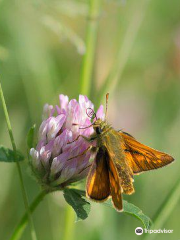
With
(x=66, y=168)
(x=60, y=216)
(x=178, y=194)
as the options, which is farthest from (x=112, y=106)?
(x=66, y=168)

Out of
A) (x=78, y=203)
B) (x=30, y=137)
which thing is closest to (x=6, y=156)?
(x=30, y=137)

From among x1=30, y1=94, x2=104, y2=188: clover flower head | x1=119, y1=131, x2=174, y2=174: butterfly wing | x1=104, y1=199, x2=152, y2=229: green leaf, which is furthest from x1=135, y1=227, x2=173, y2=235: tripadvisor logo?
x1=30, y1=94, x2=104, y2=188: clover flower head

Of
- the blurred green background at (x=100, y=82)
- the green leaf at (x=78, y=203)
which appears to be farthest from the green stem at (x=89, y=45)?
the green leaf at (x=78, y=203)

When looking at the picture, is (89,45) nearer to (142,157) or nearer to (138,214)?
(142,157)

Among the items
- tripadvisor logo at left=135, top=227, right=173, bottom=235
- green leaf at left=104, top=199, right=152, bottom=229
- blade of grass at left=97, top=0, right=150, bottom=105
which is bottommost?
tripadvisor logo at left=135, top=227, right=173, bottom=235

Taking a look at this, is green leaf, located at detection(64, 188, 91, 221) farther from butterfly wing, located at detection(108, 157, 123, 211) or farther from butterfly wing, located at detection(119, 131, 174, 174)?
butterfly wing, located at detection(119, 131, 174, 174)

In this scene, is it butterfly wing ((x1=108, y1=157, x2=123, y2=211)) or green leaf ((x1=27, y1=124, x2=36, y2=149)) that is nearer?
butterfly wing ((x1=108, y1=157, x2=123, y2=211))

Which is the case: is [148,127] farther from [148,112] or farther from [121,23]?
[121,23]
